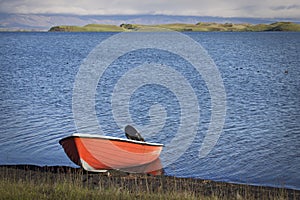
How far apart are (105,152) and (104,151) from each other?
67 mm

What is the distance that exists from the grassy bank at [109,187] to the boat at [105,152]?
37cm

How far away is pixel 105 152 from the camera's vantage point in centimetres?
1591

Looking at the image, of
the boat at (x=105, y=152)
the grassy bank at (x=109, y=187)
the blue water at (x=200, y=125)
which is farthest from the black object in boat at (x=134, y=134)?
the blue water at (x=200, y=125)

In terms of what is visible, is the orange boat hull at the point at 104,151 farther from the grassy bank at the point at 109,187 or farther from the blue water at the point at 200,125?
the blue water at the point at 200,125

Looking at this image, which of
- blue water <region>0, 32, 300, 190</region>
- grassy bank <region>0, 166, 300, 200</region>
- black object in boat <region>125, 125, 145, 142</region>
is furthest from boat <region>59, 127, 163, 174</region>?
blue water <region>0, 32, 300, 190</region>

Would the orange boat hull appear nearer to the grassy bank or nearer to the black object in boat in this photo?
the grassy bank

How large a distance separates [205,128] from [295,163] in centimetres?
650

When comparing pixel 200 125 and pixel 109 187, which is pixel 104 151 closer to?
pixel 109 187

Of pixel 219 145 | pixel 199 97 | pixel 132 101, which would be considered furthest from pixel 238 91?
pixel 219 145

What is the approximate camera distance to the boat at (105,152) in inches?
608

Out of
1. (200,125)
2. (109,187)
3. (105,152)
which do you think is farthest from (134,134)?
(200,125)

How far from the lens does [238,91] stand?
125 feet

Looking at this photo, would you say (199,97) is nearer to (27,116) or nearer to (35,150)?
(27,116)

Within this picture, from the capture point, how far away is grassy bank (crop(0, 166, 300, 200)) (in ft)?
36.2
